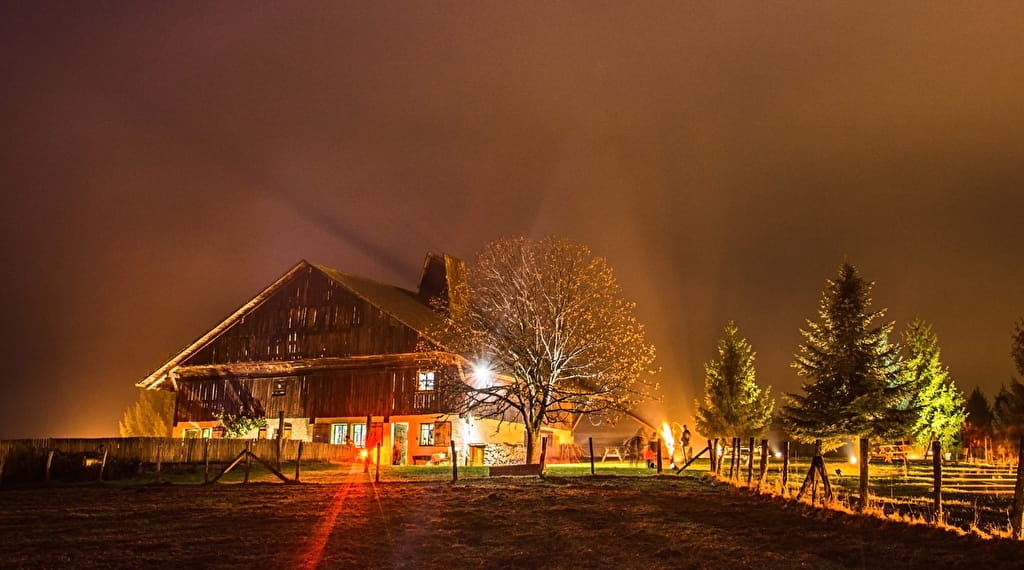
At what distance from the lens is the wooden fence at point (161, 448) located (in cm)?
3219

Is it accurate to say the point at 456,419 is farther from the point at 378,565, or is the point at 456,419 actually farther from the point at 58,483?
the point at 378,565

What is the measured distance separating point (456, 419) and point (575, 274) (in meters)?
12.7

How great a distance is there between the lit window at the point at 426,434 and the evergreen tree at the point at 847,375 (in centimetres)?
1922

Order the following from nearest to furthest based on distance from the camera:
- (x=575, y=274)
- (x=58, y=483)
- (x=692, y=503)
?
(x=692, y=503)
(x=58, y=483)
(x=575, y=274)

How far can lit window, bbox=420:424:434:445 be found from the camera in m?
47.3

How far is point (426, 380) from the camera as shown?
48.2m

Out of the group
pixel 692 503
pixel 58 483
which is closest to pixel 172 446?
pixel 58 483

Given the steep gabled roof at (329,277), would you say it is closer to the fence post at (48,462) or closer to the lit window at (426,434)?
the lit window at (426,434)

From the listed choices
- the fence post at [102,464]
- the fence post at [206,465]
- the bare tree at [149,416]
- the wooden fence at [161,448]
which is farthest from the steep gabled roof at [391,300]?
the bare tree at [149,416]

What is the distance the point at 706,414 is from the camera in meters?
61.5

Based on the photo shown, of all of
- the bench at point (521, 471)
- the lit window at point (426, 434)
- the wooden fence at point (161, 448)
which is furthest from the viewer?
the lit window at point (426, 434)

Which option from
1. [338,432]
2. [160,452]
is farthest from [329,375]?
[160,452]

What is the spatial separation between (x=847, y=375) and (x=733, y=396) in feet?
70.6

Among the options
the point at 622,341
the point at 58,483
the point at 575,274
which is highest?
the point at 575,274
